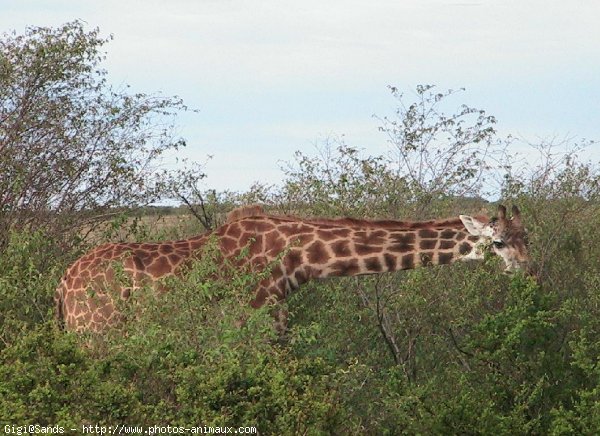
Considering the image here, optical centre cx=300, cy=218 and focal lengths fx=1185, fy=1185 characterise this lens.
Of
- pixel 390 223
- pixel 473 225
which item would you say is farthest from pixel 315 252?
pixel 473 225

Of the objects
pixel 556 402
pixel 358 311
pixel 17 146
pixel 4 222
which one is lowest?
pixel 556 402

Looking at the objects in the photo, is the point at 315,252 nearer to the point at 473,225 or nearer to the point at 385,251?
the point at 385,251

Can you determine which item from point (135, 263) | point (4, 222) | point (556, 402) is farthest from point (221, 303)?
point (4, 222)

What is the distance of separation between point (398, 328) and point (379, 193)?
3.58m

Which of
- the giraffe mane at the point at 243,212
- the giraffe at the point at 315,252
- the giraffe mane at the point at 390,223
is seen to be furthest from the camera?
the giraffe mane at the point at 243,212

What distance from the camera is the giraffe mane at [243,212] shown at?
12156 millimetres

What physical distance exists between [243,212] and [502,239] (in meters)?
2.67

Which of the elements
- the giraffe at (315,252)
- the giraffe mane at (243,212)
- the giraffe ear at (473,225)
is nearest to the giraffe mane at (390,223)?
the giraffe at (315,252)

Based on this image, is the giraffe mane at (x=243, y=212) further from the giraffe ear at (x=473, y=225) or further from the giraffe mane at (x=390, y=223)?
the giraffe ear at (x=473, y=225)

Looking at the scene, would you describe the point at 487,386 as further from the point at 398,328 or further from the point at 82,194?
the point at 82,194

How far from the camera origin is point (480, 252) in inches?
454

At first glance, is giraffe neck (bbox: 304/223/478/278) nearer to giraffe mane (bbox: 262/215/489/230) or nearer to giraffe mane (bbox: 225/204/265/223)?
giraffe mane (bbox: 262/215/489/230)

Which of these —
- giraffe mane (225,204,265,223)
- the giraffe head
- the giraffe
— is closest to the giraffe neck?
the giraffe

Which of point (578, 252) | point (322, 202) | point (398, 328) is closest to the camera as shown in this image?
point (398, 328)
